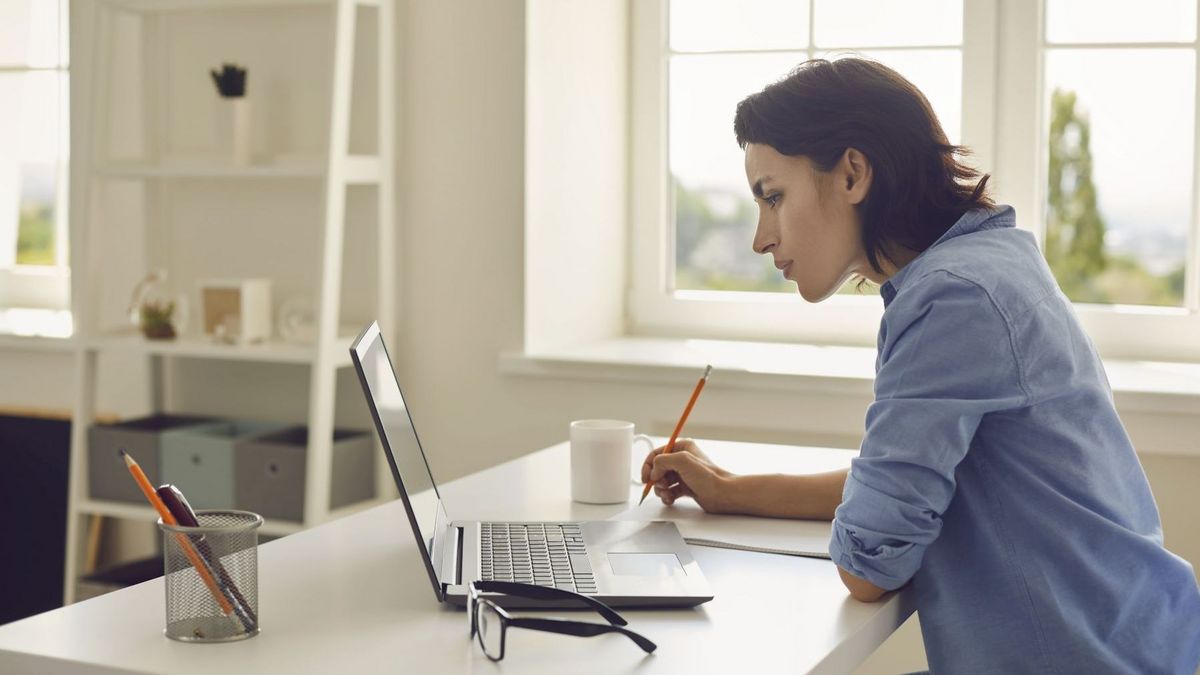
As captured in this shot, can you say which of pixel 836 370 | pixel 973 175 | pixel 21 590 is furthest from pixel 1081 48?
pixel 21 590

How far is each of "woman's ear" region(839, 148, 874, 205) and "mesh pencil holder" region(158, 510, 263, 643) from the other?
73 centimetres

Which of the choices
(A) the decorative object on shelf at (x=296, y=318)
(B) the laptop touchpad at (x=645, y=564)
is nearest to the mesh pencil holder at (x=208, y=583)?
(B) the laptop touchpad at (x=645, y=564)

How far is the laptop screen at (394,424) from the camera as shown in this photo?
124 cm

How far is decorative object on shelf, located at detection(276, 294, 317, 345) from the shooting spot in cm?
301

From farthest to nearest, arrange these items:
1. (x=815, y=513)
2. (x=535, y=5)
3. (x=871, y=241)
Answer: (x=535, y=5) < (x=815, y=513) < (x=871, y=241)

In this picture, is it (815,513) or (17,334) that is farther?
(17,334)

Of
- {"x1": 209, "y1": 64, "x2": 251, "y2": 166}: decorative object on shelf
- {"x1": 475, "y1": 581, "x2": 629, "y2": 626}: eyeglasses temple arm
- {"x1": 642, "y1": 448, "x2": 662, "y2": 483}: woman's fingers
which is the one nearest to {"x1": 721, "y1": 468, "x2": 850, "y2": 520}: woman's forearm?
{"x1": 642, "y1": 448, "x2": 662, "y2": 483}: woman's fingers

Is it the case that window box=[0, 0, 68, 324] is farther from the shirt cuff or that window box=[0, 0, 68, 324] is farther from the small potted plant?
the shirt cuff

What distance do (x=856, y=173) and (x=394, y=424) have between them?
570 millimetres

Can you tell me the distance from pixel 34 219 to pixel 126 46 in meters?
0.78

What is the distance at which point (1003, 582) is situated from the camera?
4.36ft

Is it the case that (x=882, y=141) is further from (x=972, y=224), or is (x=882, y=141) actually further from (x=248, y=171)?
(x=248, y=171)

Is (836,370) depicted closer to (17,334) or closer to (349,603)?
(349,603)

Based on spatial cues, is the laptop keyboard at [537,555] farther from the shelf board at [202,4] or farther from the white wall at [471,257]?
the shelf board at [202,4]
